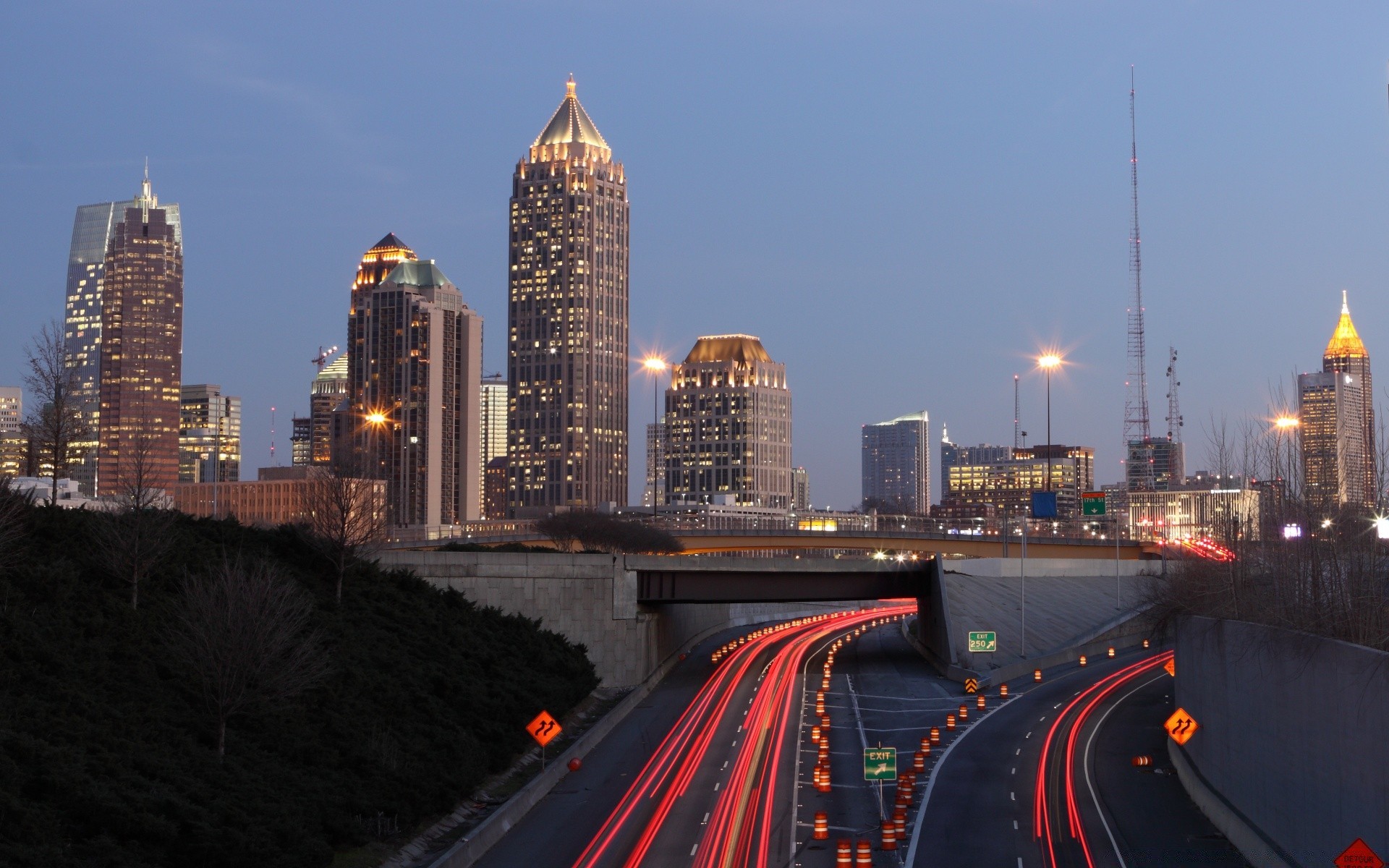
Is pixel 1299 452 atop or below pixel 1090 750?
atop

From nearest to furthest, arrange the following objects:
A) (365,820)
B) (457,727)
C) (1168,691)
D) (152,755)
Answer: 1. (152,755)
2. (365,820)
3. (457,727)
4. (1168,691)

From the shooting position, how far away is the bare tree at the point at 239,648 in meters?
40.5

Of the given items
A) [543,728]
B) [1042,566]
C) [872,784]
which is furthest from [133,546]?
[1042,566]

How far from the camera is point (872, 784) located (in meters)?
50.8

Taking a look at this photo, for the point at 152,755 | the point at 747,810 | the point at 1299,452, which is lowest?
the point at 747,810

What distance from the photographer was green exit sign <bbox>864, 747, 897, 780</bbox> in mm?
44250

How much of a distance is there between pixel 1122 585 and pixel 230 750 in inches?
3626

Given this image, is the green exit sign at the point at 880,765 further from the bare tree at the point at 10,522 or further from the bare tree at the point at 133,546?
the bare tree at the point at 10,522

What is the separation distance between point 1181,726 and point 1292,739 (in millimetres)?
12783

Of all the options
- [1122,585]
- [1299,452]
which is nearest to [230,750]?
[1299,452]

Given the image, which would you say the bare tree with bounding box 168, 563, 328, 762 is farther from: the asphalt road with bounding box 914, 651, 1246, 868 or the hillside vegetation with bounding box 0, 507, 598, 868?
the asphalt road with bounding box 914, 651, 1246, 868

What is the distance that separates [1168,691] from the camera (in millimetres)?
75250

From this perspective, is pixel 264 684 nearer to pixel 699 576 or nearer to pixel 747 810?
pixel 747 810

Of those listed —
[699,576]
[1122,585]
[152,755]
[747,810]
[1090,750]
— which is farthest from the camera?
[1122,585]
